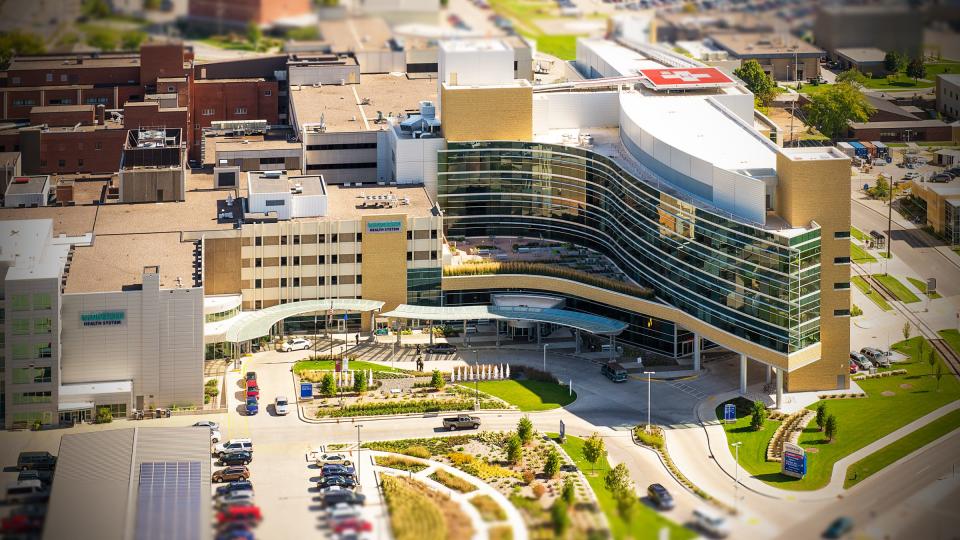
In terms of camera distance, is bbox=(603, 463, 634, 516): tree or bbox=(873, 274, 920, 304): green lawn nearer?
bbox=(603, 463, 634, 516): tree

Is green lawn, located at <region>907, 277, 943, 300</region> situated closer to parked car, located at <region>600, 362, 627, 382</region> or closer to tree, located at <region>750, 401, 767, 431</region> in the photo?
parked car, located at <region>600, 362, 627, 382</region>

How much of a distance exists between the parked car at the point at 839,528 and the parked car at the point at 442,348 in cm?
4791

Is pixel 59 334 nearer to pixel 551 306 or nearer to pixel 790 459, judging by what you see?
pixel 551 306

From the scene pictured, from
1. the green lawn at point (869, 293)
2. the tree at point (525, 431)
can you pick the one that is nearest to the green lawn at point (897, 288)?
the green lawn at point (869, 293)

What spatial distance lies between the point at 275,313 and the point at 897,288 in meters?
59.8

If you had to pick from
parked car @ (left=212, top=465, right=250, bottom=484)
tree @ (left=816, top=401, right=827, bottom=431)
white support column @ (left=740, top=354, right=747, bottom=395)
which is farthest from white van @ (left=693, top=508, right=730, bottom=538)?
parked car @ (left=212, top=465, right=250, bottom=484)

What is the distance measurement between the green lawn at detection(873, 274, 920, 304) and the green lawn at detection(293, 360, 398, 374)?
5072 centimetres

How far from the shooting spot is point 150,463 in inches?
5472

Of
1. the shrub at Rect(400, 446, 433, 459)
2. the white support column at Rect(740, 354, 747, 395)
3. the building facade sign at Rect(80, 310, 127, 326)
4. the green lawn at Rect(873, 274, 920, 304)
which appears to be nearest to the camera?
the shrub at Rect(400, 446, 433, 459)

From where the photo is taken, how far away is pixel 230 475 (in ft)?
465

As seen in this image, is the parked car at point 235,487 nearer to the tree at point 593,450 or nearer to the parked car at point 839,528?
the tree at point 593,450

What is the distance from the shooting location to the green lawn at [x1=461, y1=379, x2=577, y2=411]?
6304 inches

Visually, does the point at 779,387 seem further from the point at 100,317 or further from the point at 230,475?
the point at 100,317

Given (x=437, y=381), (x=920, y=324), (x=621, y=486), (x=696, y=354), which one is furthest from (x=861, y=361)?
(x=621, y=486)
